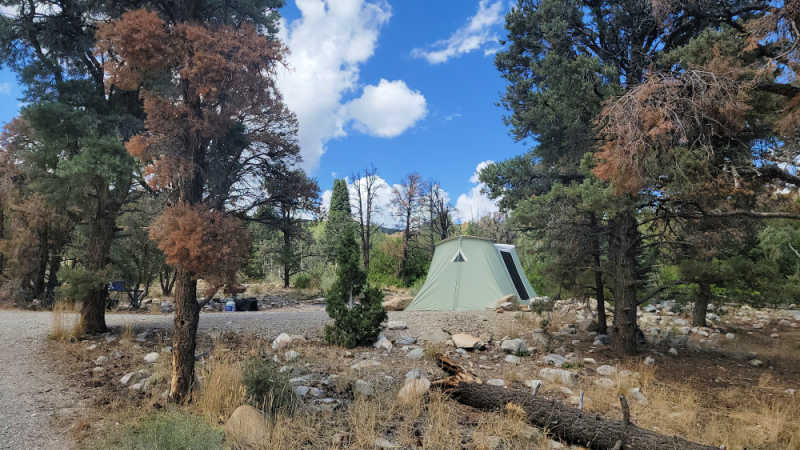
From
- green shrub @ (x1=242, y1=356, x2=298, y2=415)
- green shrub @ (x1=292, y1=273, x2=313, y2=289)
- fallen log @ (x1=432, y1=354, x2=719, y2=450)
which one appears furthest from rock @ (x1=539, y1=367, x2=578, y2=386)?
green shrub @ (x1=292, y1=273, x2=313, y2=289)

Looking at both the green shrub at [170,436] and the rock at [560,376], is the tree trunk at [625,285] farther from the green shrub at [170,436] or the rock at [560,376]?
the green shrub at [170,436]

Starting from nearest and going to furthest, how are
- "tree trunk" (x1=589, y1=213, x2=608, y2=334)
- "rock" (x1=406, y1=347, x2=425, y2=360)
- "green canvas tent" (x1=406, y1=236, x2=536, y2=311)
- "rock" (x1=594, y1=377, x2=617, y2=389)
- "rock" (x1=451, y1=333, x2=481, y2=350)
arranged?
"rock" (x1=594, y1=377, x2=617, y2=389), "rock" (x1=406, y1=347, x2=425, y2=360), "rock" (x1=451, y1=333, x2=481, y2=350), "tree trunk" (x1=589, y1=213, x2=608, y2=334), "green canvas tent" (x1=406, y1=236, x2=536, y2=311)

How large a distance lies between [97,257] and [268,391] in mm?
5318

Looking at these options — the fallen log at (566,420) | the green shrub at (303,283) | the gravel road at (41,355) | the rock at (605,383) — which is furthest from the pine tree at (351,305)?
the green shrub at (303,283)

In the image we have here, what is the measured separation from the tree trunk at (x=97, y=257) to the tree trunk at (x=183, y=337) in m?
3.95

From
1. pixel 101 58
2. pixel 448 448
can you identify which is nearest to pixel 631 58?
pixel 448 448

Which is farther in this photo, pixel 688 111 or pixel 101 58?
pixel 101 58

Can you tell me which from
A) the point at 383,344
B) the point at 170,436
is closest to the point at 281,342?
the point at 383,344

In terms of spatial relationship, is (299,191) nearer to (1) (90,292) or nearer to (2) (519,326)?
(1) (90,292)

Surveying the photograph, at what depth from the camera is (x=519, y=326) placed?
29.5ft

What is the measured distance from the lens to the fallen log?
10.9 feet

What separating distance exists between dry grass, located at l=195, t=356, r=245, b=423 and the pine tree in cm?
276

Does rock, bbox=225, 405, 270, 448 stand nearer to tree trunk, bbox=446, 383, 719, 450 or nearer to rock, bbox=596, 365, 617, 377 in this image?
tree trunk, bbox=446, 383, 719, 450

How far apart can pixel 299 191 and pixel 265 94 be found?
212 cm
